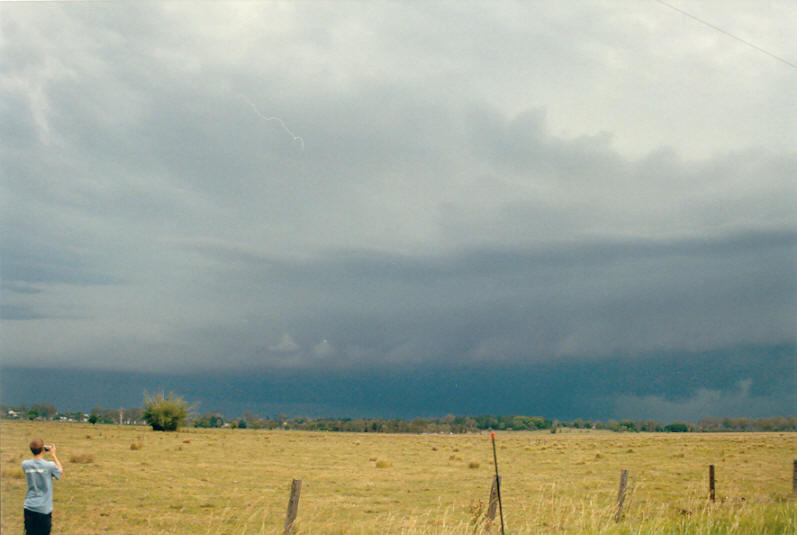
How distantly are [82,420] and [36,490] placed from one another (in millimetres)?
137201

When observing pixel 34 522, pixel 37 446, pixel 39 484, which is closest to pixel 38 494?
pixel 39 484

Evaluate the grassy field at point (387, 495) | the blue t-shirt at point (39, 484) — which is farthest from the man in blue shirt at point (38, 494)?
the grassy field at point (387, 495)

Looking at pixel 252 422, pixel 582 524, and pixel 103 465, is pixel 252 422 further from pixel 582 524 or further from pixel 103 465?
pixel 582 524

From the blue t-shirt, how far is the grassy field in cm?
509

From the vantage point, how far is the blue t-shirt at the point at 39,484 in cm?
1108

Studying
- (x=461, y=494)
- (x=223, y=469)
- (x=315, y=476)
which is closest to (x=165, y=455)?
(x=223, y=469)

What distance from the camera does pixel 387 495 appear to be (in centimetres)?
2769

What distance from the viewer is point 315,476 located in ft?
113

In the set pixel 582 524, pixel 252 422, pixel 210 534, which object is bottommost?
pixel 252 422

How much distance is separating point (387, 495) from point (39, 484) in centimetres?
1865

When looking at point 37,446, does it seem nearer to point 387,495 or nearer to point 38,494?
point 38,494

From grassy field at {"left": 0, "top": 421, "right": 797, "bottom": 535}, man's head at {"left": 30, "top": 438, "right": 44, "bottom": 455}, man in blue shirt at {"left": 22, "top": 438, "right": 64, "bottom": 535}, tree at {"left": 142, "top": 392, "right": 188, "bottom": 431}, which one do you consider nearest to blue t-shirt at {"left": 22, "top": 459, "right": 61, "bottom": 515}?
man in blue shirt at {"left": 22, "top": 438, "right": 64, "bottom": 535}

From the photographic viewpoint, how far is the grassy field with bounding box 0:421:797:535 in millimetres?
13656

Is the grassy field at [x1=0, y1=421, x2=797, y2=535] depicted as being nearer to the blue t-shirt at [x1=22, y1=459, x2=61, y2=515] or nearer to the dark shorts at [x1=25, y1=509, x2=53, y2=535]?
the dark shorts at [x1=25, y1=509, x2=53, y2=535]
